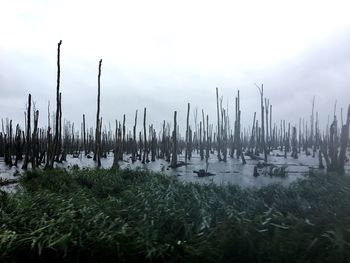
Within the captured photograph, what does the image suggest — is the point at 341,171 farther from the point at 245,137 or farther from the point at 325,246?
the point at 245,137

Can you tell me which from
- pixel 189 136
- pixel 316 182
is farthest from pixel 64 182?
pixel 189 136

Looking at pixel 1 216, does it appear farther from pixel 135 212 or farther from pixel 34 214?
pixel 135 212

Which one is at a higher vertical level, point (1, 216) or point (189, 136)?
point (189, 136)

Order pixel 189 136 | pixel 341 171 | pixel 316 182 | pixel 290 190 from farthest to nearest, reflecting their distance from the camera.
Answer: pixel 189 136
pixel 341 171
pixel 316 182
pixel 290 190

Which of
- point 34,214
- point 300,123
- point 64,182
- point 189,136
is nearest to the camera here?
point 34,214

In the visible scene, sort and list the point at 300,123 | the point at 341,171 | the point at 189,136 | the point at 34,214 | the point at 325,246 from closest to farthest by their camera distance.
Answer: the point at 325,246 < the point at 34,214 < the point at 341,171 < the point at 189,136 < the point at 300,123

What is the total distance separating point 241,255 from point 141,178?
795cm

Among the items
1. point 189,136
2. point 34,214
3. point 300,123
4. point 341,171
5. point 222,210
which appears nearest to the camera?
point 34,214

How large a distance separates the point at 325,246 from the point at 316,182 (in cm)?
799

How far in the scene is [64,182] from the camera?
10211 mm

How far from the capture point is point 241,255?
3854mm

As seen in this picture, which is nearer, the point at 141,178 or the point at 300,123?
the point at 141,178

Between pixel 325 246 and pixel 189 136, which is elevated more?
Result: pixel 189 136

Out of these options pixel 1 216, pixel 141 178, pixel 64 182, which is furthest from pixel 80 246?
pixel 141 178
